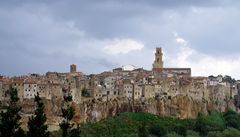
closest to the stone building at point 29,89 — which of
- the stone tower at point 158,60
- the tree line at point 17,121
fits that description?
the stone tower at point 158,60

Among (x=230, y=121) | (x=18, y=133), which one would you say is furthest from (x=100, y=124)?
(x=18, y=133)

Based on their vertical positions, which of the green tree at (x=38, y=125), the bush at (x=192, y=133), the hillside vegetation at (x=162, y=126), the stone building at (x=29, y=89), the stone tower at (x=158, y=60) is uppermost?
the stone tower at (x=158, y=60)

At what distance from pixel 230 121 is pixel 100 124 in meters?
25.9

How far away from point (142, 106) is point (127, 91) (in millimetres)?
3425

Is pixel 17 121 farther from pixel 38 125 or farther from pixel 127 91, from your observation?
pixel 127 91

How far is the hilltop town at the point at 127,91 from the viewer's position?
275ft

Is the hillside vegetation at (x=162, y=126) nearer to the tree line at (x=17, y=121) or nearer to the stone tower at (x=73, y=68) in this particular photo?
the stone tower at (x=73, y=68)

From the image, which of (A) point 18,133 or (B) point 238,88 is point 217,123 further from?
(A) point 18,133

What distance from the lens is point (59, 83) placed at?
3462 inches

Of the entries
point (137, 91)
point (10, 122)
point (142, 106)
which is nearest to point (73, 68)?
point (137, 91)

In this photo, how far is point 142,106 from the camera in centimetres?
9262

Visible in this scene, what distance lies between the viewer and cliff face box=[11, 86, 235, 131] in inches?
3100

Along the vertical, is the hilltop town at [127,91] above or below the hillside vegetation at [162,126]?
above

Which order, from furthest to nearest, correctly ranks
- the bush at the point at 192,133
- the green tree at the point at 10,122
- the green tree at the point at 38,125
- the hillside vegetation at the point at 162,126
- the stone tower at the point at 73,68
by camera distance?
the stone tower at the point at 73,68 → the bush at the point at 192,133 → the hillside vegetation at the point at 162,126 → the green tree at the point at 38,125 → the green tree at the point at 10,122
